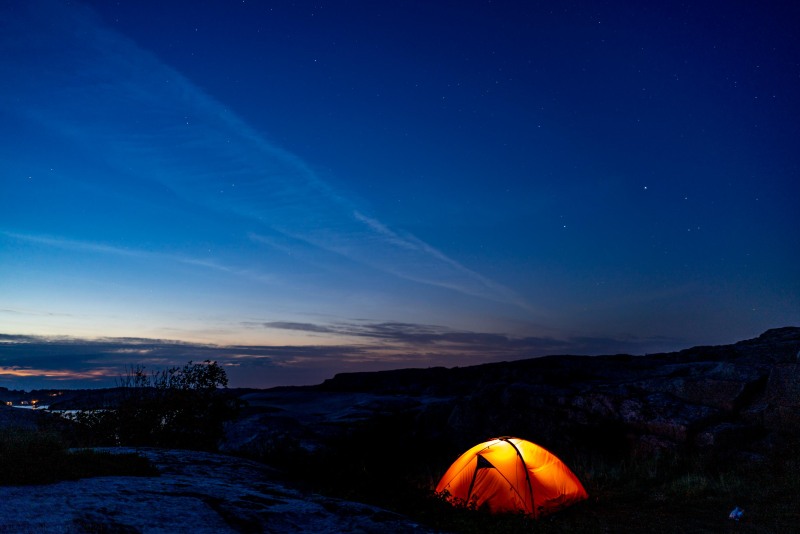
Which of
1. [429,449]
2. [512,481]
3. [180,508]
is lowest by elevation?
[429,449]

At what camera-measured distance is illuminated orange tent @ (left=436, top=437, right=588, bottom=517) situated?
14.3 metres

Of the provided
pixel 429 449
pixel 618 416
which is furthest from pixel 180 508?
pixel 618 416

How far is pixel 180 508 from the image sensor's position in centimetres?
639

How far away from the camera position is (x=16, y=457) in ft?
24.7

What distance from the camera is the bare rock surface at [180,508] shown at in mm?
5426

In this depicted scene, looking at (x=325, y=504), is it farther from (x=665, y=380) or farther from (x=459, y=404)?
(x=665, y=380)

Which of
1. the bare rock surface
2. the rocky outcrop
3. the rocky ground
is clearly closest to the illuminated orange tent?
the rocky ground

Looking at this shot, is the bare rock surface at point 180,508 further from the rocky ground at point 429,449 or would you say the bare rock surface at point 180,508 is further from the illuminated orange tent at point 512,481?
the illuminated orange tent at point 512,481

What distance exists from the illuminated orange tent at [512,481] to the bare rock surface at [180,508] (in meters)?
7.37

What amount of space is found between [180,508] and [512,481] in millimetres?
10212

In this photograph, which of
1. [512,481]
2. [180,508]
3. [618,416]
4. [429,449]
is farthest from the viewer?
[429,449]

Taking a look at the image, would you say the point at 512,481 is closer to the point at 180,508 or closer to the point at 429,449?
the point at 429,449

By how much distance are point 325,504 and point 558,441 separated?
1461 centimetres

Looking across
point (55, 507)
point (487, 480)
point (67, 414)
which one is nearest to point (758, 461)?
point (487, 480)
